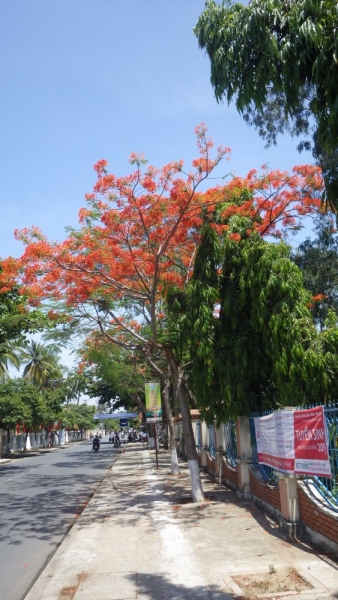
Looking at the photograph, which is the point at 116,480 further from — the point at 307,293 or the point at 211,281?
the point at 307,293

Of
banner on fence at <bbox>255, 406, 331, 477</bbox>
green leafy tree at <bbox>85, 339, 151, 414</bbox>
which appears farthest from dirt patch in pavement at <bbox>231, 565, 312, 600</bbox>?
green leafy tree at <bbox>85, 339, 151, 414</bbox>

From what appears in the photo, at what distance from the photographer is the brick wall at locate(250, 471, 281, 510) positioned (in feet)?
29.6

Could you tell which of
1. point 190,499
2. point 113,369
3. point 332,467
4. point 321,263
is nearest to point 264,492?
point 190,499

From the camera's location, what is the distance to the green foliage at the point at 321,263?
17703 mm

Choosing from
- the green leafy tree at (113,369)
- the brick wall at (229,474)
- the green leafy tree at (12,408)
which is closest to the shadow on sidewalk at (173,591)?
the brick wall at (229,474)

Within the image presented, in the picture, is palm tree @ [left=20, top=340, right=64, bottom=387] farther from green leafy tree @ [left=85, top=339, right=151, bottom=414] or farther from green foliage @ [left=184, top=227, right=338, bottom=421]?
green foliage @ [left=184, top=227, right=338, bottom=421]

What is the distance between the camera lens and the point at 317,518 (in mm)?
7117

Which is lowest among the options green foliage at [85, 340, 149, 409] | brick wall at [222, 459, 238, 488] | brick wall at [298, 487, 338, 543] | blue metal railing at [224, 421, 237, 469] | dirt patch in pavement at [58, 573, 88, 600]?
dirt patch in pavement at [58, 573, 88, 600]

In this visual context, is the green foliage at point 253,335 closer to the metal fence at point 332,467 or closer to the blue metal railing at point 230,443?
the blue metal railing at point 230,443

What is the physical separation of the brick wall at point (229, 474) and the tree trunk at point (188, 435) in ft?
3.74

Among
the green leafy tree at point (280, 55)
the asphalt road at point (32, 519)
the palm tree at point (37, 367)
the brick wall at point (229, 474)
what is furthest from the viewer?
the palm tree at point (37, 367)

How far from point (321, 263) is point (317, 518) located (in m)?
12.0

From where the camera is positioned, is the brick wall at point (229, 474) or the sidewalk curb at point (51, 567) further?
the brick wall at point (229, 474)

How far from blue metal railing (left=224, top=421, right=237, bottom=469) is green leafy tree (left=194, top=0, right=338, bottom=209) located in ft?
30.1
